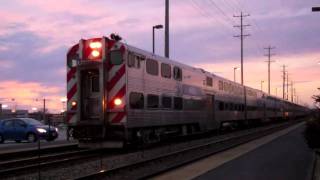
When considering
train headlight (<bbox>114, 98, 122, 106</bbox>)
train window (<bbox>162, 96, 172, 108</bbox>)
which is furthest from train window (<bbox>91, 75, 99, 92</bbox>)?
train window (<bbox>162, 96, 172, 108</bbox>)

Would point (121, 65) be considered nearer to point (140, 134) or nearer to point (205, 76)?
point (140, 134)

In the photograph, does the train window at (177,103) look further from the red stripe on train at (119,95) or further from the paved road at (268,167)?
the red stripe on train at (119,95)

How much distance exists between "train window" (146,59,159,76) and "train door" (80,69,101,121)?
2.32 m

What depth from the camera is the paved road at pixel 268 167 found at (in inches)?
551

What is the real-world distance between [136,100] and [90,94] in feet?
5.66

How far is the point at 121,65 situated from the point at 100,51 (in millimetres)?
1012

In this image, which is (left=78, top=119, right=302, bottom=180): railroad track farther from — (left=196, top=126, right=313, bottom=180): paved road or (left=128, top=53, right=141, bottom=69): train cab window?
(left=128, top=53, right=141, bottom=69): train cab window

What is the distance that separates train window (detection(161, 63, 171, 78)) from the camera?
2303 cm

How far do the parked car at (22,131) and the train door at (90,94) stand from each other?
9.37 metres

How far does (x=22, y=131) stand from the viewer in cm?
2927

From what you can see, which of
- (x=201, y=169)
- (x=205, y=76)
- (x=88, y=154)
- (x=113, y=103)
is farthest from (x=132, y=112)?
(x=205, y=76)

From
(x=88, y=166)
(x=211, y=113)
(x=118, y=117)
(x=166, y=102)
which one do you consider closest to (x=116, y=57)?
(x=118, y=117)

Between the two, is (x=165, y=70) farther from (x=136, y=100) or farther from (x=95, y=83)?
(x=95, y=83)

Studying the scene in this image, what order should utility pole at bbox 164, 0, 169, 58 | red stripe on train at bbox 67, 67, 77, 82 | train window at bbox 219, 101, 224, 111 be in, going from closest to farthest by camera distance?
red stripe on train at bbox 67, 67, 77, 82 → train window at bbox 219, 101, 224, 111 → utility pole at bbox 164, 0, 169, 58
